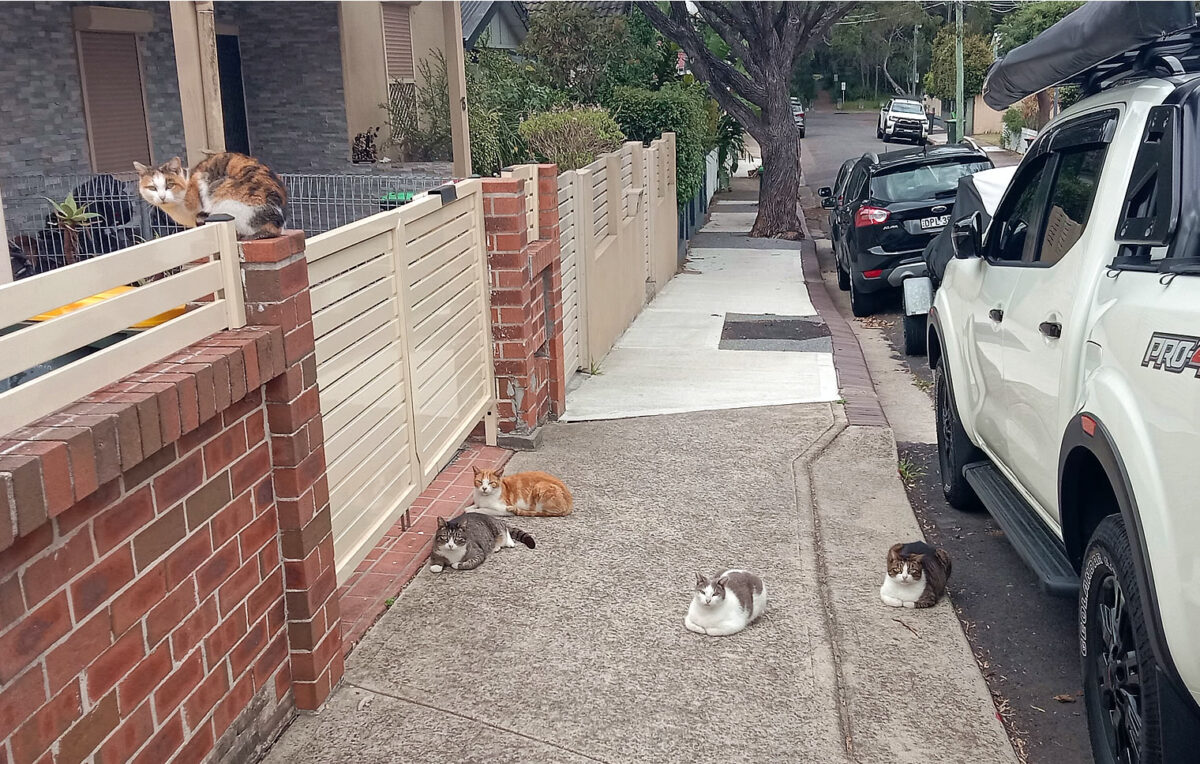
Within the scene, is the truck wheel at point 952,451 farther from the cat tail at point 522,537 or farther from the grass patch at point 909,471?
the cat tail at point 522,537

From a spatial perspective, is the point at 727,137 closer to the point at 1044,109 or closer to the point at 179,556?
the point at 1044,109

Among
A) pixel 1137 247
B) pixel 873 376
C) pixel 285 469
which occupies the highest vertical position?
pixel 1137 247

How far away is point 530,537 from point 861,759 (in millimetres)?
2322

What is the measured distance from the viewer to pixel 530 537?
19.2ft

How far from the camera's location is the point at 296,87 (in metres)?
14.4

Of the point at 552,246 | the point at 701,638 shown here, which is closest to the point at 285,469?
the point at 701,638

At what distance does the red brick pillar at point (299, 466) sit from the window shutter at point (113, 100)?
25.6 ft

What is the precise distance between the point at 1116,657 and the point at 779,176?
58.5 feet

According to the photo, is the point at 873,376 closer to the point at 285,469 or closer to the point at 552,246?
the point at 552,246

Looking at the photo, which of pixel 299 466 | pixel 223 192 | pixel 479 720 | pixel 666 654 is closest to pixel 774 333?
pixel 666 654

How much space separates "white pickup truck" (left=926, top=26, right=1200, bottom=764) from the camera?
10.0ft

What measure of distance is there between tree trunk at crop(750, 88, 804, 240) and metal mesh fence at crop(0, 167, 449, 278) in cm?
1079

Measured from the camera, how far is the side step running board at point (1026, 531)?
4.21 m

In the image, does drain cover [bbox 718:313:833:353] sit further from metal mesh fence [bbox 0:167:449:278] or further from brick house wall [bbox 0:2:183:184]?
brick house wall [bbox 0:2:183:184]
